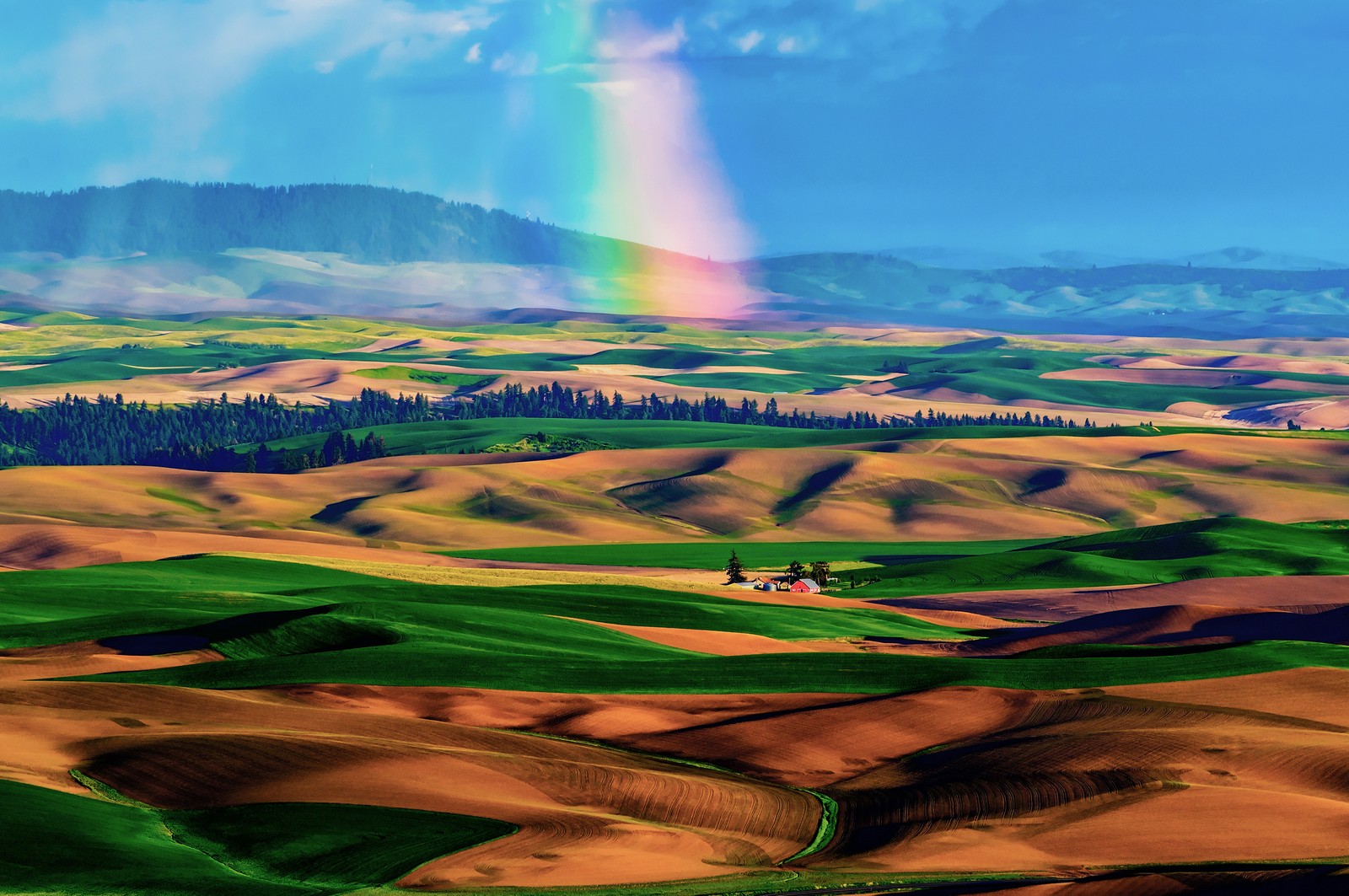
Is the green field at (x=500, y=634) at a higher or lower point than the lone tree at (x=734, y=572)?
higher

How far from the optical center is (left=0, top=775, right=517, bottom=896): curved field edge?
3025 centimetres

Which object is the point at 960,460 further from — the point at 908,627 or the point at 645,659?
the point at 645,659

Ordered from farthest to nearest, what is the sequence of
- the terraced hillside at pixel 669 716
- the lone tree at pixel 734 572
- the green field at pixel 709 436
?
1. the green field at pixel 709 436
2. the lone tree at pixel 734 572
3. the terraced hillside at pixel 669 716

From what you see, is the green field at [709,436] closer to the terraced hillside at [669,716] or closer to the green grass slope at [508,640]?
the terraced hillside at [669,716]

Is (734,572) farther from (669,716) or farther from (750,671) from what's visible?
(669,716)

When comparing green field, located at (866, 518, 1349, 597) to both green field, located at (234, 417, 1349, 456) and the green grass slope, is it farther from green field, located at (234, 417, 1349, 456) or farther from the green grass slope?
green field, located at (234, 417, 1349, 456)

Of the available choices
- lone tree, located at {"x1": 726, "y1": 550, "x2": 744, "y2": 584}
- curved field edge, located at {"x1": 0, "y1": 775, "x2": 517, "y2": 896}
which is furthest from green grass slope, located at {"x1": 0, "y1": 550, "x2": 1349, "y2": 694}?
curved field edge, located at {"x1": 0, "y1": 775, "x2": 517, "y2": 896}

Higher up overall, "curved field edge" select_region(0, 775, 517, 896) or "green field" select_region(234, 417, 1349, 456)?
"green field" select_region(234, 417, 1349, 456)

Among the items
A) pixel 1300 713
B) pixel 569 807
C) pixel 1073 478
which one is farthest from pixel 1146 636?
pixel 1073 478

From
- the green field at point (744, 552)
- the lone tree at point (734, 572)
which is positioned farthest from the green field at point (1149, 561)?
the lone tree at point (734, 572)

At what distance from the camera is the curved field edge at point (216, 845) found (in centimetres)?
3025

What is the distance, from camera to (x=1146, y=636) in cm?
7062

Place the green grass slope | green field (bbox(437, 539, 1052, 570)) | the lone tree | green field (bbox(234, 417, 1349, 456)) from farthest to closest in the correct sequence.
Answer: green field (bbox(234, 417, 1349, 456)), green field (bbox(437, 539, 1052, 570)), the lone tree, the green grass slope

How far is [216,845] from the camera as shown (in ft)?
110
